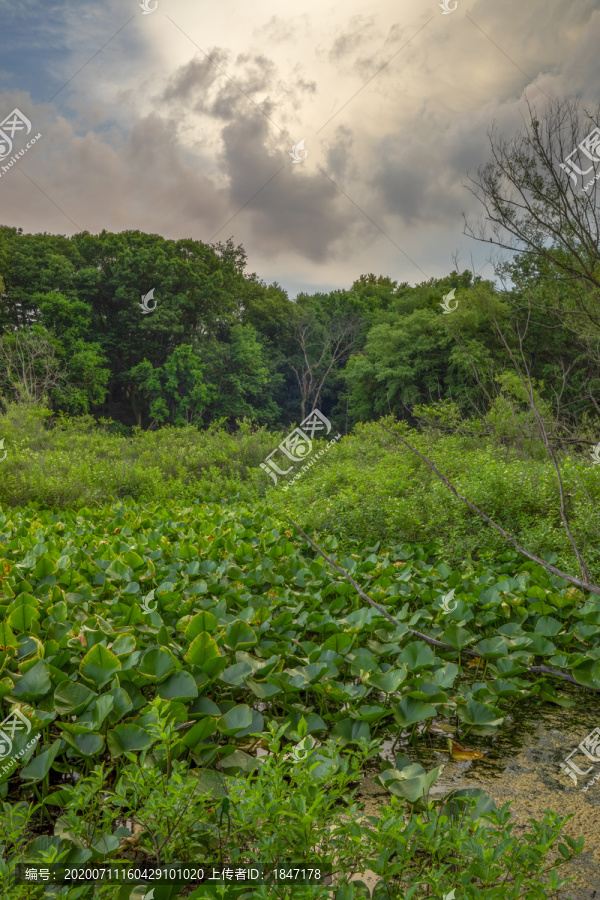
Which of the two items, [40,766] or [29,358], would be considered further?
[29,358]

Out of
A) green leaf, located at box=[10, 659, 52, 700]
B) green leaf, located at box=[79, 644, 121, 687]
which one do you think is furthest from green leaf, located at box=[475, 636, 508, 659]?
green leaf, located at box=[10, 659, 52, 700]

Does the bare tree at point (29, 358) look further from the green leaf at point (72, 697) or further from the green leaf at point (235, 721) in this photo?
the green leaf at point (235, 721)

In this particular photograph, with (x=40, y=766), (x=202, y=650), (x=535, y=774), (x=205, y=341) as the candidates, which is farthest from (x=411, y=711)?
(x=205, y=341)

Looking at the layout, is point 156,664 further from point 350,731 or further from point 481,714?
point 481,714

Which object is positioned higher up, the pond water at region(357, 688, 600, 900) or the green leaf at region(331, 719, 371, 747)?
the green leaf at region(331, 719, 371, 747)

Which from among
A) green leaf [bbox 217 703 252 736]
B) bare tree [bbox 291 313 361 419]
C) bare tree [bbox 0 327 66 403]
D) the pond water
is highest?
bare tree [bbox 291 313 361 419]

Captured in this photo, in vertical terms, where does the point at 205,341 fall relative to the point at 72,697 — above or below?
above

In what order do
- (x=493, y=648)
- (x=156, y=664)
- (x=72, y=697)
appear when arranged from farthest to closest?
(x=493, y=648) → (x=156, y=664) → (x=72, y=697)

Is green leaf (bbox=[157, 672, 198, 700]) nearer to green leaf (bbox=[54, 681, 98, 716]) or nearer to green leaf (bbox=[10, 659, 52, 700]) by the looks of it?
green leaf (bbox=[54, 681, 98, 716])

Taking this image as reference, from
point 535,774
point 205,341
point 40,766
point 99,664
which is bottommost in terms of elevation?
point 535,774

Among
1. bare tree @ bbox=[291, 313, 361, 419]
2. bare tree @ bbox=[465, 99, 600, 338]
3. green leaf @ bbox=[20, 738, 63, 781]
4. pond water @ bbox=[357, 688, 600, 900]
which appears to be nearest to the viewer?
green leaf @ bbox=[20, 738, 63, 781]

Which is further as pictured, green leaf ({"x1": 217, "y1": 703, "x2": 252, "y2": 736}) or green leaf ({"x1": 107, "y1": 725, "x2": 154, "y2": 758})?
green leaf ({"x1": 217, "y1": 703, "x2": 252, "y2": 736})

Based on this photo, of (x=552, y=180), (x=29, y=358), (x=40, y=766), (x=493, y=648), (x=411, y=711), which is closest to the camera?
(x=40, y=766)

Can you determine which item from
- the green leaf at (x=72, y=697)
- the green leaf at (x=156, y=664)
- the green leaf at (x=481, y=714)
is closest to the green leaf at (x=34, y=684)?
the green leaf at (x=72, y=697)
